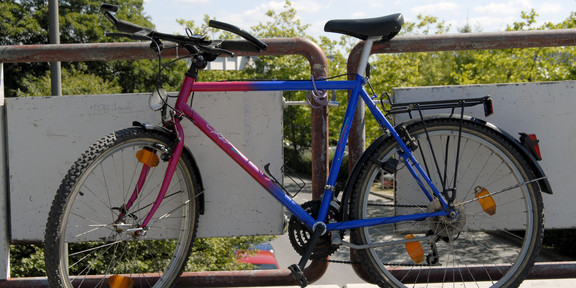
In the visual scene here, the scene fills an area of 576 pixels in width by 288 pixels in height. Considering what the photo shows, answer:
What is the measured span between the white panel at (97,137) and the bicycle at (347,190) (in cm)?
18

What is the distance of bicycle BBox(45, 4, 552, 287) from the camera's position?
260 centimetres

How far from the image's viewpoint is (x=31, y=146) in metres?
2.93

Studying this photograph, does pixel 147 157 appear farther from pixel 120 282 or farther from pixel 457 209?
pixel 457 209

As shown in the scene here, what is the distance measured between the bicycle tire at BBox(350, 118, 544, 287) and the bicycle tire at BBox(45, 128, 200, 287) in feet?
2.72

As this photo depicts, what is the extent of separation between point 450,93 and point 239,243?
23.1 ft

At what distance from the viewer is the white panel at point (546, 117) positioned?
2975mm

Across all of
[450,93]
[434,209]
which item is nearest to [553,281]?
[434,209]

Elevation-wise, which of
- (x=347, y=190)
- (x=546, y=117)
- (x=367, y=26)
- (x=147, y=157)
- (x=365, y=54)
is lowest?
(x=347, y=190)

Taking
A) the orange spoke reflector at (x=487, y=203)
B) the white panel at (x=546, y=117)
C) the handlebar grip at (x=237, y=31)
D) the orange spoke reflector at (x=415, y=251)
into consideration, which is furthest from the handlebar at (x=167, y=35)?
the orange spoke reflector at (x=487, y=203)

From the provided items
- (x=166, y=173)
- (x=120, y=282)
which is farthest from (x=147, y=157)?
(x=120, y=282)

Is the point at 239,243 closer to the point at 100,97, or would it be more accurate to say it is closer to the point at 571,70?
the point at 100,97

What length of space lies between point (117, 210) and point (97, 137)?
1.28ft

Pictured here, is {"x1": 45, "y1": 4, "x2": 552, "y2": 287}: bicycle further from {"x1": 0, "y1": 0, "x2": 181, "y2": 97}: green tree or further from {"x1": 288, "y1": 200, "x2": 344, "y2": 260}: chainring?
{"x1": 0, "y1": 0, "x2": 181, "y2": 97}: green tree

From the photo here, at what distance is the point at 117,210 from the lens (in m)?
2.89
